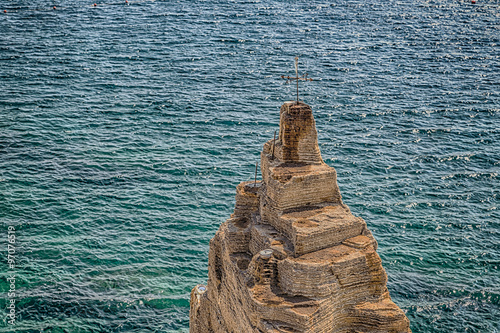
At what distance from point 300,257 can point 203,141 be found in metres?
54.5

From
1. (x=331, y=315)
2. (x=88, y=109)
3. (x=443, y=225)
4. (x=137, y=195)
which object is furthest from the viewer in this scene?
(x=88, y=109)

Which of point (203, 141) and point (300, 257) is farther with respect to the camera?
point (203, 141)

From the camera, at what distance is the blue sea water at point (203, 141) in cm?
6309

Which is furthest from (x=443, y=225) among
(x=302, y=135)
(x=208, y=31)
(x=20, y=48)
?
(x=20, y=48)

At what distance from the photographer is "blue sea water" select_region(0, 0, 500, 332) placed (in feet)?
207

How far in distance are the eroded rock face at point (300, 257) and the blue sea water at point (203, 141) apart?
22461 millimetres

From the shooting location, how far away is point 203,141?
88062 mm

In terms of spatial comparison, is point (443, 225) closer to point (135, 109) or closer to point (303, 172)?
point (303, 172)

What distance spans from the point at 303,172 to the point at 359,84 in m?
A: 69.2

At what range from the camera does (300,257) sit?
35.0m

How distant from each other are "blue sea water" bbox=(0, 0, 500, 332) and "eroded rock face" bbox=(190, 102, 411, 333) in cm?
2246

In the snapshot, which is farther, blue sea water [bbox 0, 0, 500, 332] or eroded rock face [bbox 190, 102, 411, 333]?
blue sea water [bbox 0, 0, 500, 332]

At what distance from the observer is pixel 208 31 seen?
125562 mm

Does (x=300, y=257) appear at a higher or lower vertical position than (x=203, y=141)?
higher
